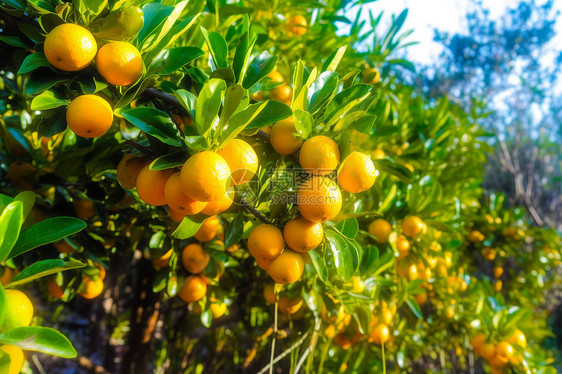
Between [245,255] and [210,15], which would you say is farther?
[245,255]

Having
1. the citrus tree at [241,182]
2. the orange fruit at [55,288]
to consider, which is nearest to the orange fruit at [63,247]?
the citrus tree at [241,182]

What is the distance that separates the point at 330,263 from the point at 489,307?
4.13ft

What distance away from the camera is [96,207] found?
3.15 feet

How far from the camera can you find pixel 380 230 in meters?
1.07

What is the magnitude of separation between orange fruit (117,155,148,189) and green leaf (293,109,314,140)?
29 centimetres

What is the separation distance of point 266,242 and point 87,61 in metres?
0.41

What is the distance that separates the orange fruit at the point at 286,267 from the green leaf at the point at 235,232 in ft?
0.25

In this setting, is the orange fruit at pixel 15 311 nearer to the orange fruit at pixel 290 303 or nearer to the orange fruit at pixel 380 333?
the orange fruit at pixel 290 303

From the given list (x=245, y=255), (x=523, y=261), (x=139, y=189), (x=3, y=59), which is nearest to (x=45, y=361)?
(x=245, y=255)

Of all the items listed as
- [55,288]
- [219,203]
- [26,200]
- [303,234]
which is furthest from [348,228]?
[55,288]

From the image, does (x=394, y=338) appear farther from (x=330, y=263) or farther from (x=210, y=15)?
(x=210, y=15)

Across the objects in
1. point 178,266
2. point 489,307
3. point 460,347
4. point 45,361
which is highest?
point 178,266

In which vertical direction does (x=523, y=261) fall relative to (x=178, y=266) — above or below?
below

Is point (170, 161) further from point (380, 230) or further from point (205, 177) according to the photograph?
point (380, 230)
